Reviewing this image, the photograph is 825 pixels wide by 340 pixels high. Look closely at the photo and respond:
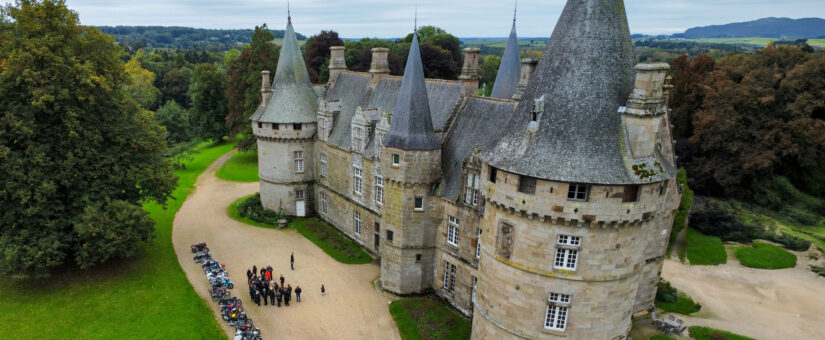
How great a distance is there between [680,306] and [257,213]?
3317cm

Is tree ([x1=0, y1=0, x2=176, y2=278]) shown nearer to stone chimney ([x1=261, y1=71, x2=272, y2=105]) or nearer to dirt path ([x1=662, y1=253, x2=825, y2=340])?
stone chimney ([x1=261, y1=71, x2=272, y2=105])

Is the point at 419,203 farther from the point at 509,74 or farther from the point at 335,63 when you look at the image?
the point at 335,63

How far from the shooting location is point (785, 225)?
4350cm

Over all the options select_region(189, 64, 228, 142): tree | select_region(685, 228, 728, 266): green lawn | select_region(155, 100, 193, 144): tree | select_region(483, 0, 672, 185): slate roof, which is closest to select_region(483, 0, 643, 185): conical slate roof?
select_region(483, 0, 672, 185): slate roof

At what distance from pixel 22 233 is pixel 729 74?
6315cm

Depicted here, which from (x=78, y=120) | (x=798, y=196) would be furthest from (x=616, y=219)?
(x=798, y=196)

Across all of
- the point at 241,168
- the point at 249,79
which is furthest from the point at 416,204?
the point at 241,168

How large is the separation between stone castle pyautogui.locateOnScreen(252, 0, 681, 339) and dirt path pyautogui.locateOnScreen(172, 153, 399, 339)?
2.99 metres

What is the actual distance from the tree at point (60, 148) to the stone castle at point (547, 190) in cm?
1677

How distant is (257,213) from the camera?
41.7m

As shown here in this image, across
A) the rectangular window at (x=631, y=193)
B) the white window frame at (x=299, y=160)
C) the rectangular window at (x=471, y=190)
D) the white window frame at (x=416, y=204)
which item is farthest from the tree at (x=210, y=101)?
the rectangular window at (x=631, y=193)

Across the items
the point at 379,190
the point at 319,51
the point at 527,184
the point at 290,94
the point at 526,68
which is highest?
the point at 319,51

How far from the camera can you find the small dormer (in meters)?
33.3

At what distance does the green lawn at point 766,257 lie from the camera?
35.7 metres
